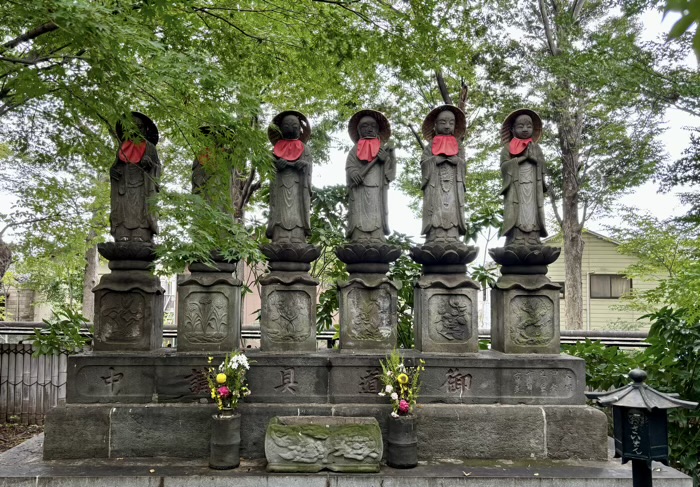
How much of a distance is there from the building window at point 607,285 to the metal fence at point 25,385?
17.6 metres

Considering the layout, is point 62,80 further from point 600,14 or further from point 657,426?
point 600,14

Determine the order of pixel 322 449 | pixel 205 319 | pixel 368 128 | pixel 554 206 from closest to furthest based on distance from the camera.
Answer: pixel 322 449
pixel 205 319
pixel 368 128
pixel 554 206

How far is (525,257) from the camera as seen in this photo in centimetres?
614

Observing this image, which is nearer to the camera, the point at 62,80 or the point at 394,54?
the point at 62,80

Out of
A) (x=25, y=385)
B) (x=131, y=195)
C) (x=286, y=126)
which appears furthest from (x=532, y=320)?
(x=25, y=385)

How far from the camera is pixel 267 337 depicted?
20.3 feet

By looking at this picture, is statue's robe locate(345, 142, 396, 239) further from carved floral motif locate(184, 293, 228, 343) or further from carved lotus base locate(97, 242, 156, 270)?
carved lotus base locate(97, 242, 156, 270)

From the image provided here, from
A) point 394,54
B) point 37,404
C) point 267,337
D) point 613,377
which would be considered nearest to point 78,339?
point 37,404

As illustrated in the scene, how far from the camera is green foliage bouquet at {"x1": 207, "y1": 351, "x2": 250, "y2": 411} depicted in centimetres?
530

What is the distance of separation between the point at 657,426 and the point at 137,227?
220 inches

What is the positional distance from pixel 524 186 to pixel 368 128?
2.07 meters

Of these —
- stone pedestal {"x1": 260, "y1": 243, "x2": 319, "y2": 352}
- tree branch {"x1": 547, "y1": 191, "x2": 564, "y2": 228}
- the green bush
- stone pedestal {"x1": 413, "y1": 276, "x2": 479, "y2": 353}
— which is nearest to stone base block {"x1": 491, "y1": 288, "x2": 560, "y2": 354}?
stone pedestal {"x1": 413, "y1": 276, "x2": 479, "y2": 353}

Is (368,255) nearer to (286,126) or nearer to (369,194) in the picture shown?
(369,194)

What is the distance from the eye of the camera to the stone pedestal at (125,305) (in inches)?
238
